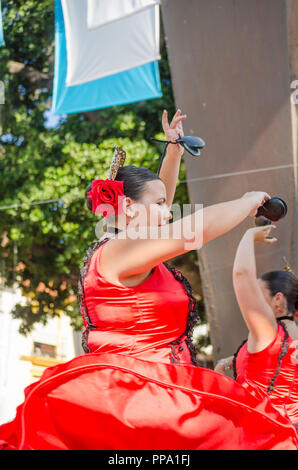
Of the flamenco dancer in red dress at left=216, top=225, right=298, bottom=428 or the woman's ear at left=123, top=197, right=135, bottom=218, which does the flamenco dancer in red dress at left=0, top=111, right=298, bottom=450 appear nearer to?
the woman's ear at left=123, top=197, right=135, bottom=218

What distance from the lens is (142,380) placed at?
142cm

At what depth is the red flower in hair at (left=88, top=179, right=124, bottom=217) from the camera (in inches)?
69.0

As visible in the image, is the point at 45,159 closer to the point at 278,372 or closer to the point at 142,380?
the point at 278,372

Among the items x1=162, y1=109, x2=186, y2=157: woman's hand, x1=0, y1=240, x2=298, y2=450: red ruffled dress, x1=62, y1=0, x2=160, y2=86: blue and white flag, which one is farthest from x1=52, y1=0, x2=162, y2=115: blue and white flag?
x1=0, y1=240, x2=298, y2=450: red ruffled dress

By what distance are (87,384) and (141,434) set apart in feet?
0.57

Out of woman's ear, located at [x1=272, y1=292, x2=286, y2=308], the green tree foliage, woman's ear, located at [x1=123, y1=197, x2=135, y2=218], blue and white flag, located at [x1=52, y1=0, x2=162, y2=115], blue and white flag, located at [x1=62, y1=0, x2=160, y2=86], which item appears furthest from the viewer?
the green tree foliage

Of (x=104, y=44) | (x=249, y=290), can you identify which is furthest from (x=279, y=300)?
(x=104, y=44)

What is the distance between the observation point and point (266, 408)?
1.42 m

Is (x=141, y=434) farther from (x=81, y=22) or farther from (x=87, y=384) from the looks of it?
(x=81, y=22)

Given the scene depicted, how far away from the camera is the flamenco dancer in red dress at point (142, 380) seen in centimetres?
135

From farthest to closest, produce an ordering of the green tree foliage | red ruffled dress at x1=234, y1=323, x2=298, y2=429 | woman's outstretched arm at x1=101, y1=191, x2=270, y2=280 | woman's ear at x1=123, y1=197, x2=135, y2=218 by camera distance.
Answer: the green tree foliage
red ruffled dress at x1=234, y1=323, x2=298, y2=429
woman's ear at x1=123, y1=197, x2=135, y2=218
woman's outstretched arm at x1=101, y1=191, x2=270, y2=280

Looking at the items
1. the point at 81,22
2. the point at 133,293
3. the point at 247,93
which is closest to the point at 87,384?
the point at 133,293

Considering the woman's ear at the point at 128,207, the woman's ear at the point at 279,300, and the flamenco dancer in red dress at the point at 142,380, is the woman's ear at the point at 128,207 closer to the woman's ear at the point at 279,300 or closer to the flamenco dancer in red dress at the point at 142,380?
the flamenco dancer in red dress at the point at 142,380

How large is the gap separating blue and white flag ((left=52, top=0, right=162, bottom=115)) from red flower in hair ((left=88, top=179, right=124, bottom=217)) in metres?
→ 3.95
